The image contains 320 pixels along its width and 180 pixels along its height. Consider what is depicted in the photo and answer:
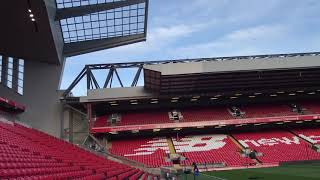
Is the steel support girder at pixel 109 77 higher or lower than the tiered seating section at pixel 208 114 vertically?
higher

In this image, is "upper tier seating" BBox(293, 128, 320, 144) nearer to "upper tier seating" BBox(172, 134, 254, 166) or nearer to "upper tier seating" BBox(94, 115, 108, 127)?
"upper tier seating" BBox(172, 134, 254, 166)

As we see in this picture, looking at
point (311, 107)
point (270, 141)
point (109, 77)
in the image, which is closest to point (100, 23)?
point (109, 77)

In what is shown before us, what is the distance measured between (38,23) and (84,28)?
34.4 feet

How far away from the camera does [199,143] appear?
156 feet

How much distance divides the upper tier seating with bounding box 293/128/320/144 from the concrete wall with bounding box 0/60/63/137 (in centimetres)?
2809

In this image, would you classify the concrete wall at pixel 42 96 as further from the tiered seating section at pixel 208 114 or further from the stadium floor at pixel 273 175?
the stadium floor at pixel 273 175

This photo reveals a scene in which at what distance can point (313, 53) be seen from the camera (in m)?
Answer: 47.9

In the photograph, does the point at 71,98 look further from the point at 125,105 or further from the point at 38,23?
the point at 38,23

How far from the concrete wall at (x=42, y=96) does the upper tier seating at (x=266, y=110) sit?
72.2 ft

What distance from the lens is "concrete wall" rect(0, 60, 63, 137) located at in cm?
4619

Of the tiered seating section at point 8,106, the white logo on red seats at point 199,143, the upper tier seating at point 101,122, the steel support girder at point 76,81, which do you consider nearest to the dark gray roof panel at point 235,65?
the white logo on red seats at point 199,143

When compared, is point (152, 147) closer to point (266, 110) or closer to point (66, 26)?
point (266, 110)

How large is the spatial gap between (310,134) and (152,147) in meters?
18.7

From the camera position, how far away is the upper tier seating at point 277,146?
41.8 m
